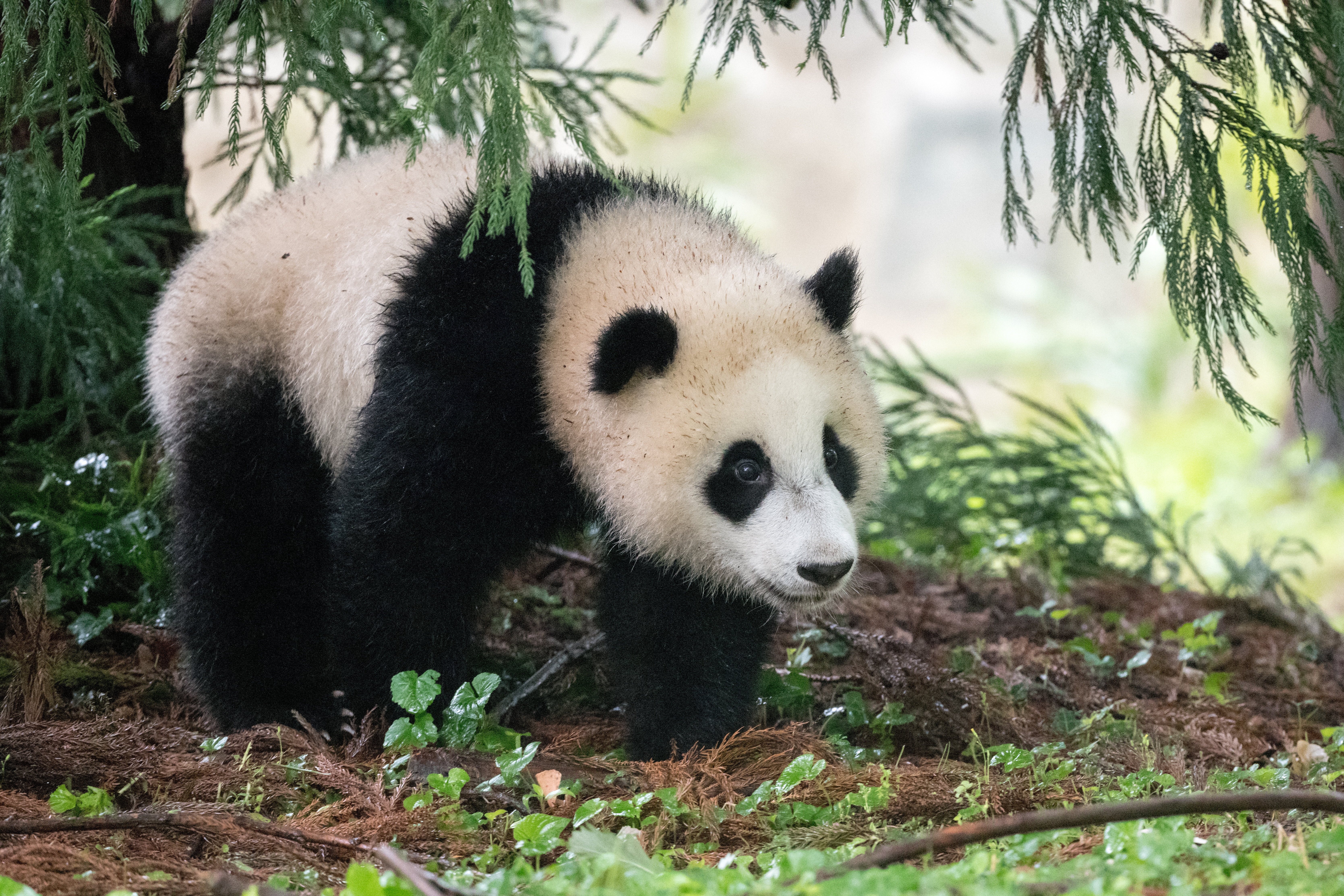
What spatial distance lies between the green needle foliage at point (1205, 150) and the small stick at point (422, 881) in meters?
2.67

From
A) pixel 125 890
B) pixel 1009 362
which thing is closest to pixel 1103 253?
pixel 1009 362

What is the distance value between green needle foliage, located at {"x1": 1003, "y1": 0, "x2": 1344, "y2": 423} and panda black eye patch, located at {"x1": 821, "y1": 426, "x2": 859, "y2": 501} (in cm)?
100

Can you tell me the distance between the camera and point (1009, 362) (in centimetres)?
1670

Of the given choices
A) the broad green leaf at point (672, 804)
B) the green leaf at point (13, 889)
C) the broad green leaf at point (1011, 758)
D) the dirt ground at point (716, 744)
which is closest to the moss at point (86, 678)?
the dirt ground at point (716, 744)

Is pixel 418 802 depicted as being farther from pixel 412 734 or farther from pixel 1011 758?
pixel 1011 758

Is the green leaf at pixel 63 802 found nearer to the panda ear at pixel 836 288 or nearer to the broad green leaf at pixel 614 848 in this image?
the broad green leaf at pixel 614 848

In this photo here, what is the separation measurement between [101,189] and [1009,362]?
13726mm

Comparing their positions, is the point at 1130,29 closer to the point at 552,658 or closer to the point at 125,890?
the point at 552,658

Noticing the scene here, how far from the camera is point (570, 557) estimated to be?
518cm

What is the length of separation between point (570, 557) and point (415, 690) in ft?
5.78

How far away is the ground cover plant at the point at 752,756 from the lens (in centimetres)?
237

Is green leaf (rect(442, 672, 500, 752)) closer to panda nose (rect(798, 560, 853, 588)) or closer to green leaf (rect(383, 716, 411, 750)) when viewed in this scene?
green leaf (rect(383, 716, 411, 750))

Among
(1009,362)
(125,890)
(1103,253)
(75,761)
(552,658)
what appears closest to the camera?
(125,890)

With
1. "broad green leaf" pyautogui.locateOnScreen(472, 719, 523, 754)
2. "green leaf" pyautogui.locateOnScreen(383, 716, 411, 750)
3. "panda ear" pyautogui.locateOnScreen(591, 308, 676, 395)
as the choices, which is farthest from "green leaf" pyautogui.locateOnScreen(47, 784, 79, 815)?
"panda ear" pyautogui.locateOnScreen(591, 308, 676, 395)
